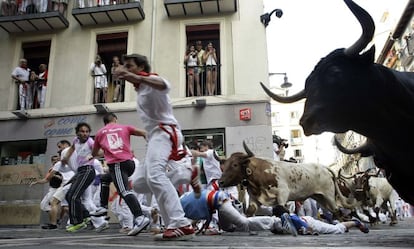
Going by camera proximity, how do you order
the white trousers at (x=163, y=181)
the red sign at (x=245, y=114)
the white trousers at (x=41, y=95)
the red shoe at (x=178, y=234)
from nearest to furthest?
the red shoe at (x=178, y=234), the white trousers at (x=163, y=181), the red sign at (x=245, y=114), the white trousers at (x=41, y=95)

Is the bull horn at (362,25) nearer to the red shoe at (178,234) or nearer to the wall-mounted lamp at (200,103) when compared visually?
the red shoe at (178,234)

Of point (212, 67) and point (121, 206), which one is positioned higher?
point (212, 67)

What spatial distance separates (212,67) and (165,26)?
92.8 inches

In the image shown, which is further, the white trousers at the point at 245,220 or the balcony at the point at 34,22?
the balcony at the point at 34,22

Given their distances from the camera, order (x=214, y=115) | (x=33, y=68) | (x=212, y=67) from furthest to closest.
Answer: (x=33, y=68)
(x=212, y=67)
(x=214, y=115)

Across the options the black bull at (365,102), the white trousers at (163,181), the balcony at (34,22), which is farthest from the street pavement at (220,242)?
the balcony at (34,22)

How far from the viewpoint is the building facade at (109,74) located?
1236 cm

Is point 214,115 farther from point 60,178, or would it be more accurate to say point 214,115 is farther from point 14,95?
point 14,95

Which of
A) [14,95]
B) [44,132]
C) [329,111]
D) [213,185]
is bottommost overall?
[213,185]

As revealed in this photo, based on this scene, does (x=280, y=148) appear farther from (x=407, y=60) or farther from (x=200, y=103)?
(x=407, y=60)

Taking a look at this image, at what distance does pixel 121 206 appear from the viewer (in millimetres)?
6953

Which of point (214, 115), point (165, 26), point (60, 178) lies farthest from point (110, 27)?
point (60, 178)

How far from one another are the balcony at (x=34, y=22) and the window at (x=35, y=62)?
0.54 metres

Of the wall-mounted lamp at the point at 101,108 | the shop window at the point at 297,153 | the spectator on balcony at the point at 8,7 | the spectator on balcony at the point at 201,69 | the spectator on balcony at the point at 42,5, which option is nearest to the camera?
the wall-mounted lamp at the point at 101,108
